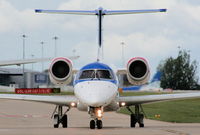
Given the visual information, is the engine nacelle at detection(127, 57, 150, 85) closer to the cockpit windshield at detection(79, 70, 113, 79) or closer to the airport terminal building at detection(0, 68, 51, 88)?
the cockpit windshield at detection(79, 70, 113, 79)

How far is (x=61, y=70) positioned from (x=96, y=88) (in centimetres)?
357

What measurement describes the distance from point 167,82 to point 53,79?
→ 419 ft

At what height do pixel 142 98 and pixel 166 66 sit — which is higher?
pixel 166 66

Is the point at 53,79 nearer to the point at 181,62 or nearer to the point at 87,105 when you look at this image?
the point at 87,105

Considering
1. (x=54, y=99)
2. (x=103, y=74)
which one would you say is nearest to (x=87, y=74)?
(x=103, y=74)

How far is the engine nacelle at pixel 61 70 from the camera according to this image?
22844mm

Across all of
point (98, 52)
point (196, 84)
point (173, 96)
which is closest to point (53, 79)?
point (98, 52)

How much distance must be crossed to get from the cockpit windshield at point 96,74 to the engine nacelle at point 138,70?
1794mm

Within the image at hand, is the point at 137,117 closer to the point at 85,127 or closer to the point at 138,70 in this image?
the point at 138,70

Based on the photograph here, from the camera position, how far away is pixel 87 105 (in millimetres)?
19766

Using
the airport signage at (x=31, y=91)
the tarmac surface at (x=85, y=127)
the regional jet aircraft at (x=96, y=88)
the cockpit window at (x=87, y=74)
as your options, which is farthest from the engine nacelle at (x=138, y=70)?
the airport signage at (x=31, y=91)

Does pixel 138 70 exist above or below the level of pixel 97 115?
above

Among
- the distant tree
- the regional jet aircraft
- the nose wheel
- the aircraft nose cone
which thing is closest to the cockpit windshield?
the regional jet aircraft

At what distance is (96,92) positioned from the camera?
19.5m
